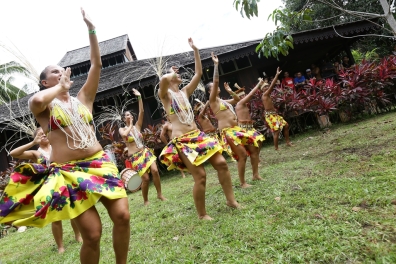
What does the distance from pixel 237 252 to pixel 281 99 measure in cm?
783

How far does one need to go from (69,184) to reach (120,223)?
0.46 meters

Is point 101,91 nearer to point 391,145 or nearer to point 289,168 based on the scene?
point 289,168

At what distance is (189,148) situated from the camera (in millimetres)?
3188

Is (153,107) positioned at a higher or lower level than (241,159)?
higher

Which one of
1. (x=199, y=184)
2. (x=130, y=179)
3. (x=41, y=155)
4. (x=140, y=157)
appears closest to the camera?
(x=199, y=184)

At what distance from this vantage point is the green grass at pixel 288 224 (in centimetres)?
193

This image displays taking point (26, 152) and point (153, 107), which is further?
point (153, 107)

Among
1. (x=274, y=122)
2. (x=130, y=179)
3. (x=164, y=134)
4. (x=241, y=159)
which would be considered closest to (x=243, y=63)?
(x=274, y=122)

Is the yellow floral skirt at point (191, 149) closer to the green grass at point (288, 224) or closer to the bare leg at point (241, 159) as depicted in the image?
the green grass at point (288, 224)

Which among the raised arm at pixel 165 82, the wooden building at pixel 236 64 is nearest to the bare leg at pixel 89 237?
the raised arm at pixel 165 82

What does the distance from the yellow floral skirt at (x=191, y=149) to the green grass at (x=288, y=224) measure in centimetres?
75

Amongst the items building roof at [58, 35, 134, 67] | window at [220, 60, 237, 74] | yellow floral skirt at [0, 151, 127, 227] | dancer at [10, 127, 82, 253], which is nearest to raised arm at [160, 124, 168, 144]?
dancer at [10, 127, 82, 253]

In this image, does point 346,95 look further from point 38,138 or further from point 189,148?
point 38,138

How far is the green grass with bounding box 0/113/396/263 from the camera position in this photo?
1935mm
